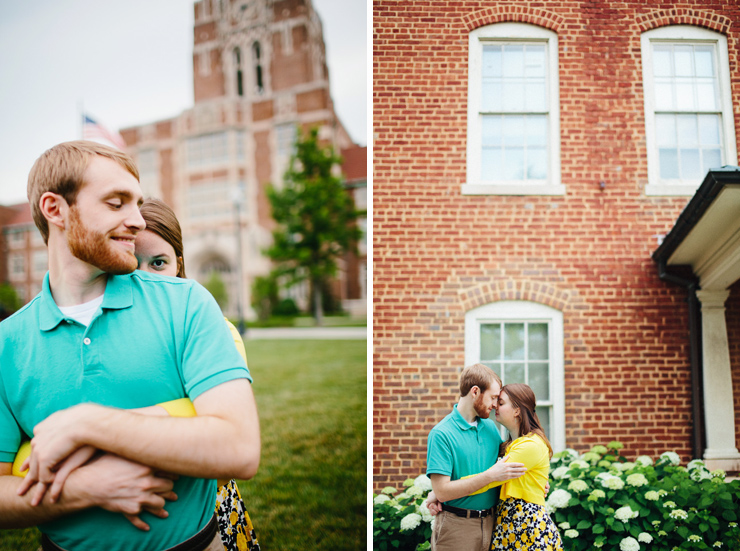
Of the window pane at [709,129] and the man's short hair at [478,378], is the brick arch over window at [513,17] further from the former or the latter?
the man's short hair at [478,378]

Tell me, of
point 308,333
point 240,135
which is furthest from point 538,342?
point 240,135

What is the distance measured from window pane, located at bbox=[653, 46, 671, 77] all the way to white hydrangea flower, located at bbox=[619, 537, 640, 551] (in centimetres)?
384

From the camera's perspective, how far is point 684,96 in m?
4.52

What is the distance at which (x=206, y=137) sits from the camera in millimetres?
26141

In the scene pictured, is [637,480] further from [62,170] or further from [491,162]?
[62,170]

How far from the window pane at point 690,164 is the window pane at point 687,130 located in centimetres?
8

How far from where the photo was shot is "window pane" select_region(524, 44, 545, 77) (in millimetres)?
4570

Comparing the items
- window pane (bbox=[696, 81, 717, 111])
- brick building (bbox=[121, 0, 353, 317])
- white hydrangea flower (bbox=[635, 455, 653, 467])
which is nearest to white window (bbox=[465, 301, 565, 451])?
white hydrangea flower (bbox=[635, 455, 653, 467])

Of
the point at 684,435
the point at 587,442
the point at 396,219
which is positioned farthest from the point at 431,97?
the point at 684,435

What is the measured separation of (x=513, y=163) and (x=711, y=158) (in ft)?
5.85

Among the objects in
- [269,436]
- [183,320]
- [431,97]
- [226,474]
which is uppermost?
[431,97]

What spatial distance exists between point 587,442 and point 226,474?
148 inches

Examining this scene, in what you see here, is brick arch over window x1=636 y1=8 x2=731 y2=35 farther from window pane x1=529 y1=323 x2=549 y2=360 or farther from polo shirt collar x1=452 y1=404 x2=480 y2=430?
polo shirt collar x1=452 y1=404 x2=480 y2=430

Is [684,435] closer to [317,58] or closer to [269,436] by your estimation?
[269,436]
